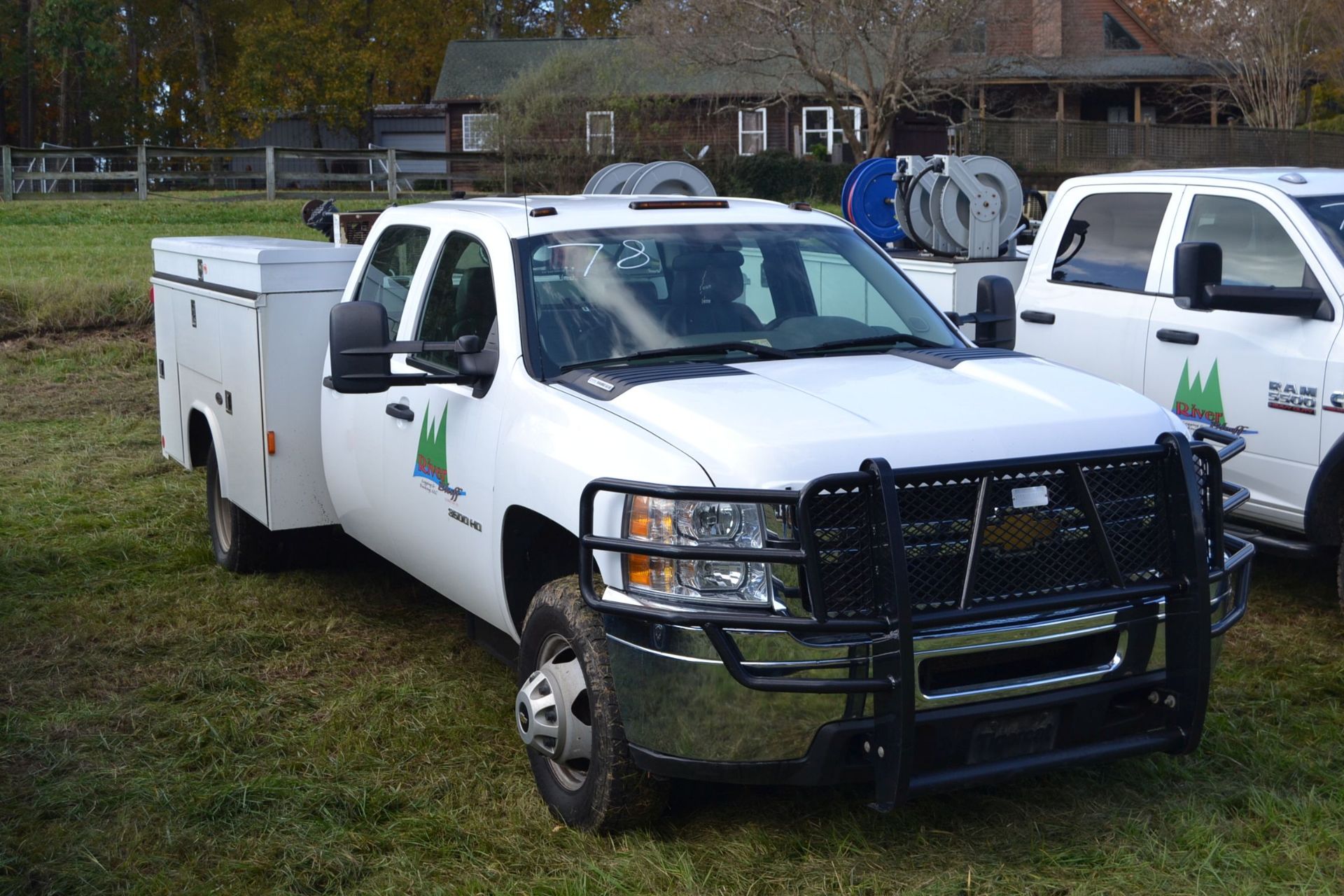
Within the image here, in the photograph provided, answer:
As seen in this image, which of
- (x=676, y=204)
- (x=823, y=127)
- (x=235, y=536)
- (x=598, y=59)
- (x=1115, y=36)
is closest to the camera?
(x=676, y=204)

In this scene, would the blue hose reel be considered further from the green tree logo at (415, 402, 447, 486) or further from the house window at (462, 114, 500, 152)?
the house window at (462, 114, 500, 152)

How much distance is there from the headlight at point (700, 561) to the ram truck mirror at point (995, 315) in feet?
7.09

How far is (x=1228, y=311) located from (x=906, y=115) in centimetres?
3924

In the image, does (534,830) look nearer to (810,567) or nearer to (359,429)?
(810,567)

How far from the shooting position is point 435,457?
5.26 metres

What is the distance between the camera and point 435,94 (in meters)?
50.4

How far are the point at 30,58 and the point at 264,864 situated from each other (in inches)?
2173

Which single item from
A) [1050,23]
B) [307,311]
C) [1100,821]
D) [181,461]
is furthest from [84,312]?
[1050,23]

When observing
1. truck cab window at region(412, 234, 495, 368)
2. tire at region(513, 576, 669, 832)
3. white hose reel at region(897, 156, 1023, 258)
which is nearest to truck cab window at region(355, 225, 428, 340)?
truck cab window at region(412, 234, 495, 368)

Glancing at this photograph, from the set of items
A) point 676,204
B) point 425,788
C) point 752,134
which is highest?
point 752,134

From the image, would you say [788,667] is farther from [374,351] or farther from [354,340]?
[354,340]

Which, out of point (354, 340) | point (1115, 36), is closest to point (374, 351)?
point (354, 340)

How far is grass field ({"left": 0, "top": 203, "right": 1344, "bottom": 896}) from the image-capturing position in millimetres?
4168

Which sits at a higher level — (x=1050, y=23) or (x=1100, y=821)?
(x=1050, y=23)
